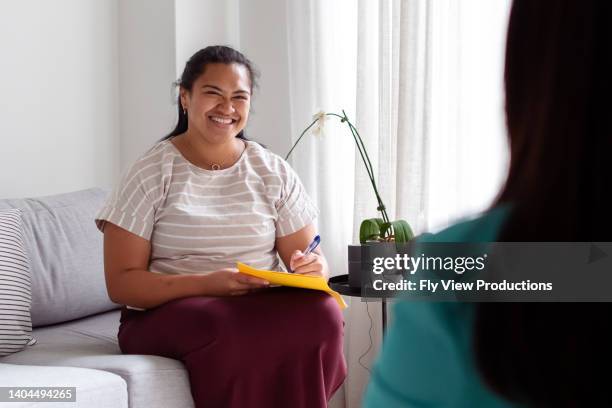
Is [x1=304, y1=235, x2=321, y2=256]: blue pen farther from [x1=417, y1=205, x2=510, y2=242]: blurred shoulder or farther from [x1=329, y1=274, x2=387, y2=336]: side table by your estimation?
[x1=417, y1=205, x2=510, y2=242]: blurred shoulder

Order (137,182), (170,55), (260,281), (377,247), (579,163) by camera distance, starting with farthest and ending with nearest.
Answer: (170,55), (377,247), (137,182), (260,281), (579,163)

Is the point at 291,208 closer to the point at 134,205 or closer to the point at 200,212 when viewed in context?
the point at 200,212

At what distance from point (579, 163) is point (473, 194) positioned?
2170 mm

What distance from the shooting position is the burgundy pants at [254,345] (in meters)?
1.83

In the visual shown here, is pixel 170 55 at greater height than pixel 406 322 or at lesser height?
greater

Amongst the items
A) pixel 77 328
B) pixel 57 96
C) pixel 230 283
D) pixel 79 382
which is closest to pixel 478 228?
pixel 79 382

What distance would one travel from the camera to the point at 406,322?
455 millimetres

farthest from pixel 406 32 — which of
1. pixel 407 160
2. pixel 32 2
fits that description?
pixel 32 2

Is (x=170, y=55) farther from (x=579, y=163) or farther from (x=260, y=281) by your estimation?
(x=579, y=163)

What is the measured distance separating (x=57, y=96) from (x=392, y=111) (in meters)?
1.18

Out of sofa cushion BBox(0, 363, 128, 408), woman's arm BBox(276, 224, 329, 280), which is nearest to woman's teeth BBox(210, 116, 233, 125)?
woman's arm BBox(276, 224, 329, 280)

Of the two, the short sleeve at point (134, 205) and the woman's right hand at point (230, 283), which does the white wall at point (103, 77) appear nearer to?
the short sleeve at point (134, 205)

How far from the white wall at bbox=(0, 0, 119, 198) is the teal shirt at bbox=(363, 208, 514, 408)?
2484 mm

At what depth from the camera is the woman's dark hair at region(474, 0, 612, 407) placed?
16.2 inches
